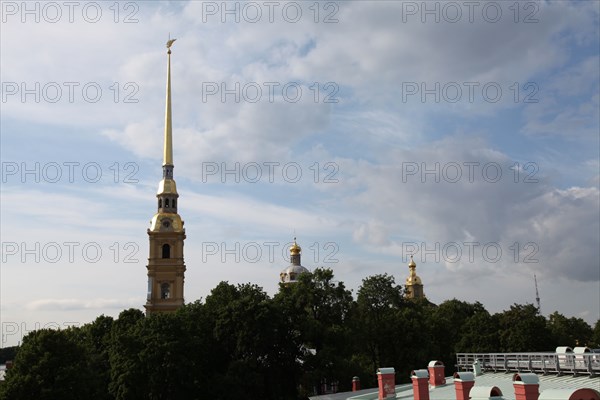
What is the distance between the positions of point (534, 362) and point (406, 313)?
1669 inches

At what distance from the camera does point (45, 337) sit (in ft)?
166

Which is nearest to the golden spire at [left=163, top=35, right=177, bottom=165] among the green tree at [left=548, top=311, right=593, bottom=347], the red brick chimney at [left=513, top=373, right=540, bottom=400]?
the green tree at [left=548, top=311, right=593, bottom=347]

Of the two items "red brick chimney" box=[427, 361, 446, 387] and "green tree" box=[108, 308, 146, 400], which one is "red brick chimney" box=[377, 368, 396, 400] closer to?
"red brick chimney" box=[427, 361, 446, 387]

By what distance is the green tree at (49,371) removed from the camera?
47406 mm

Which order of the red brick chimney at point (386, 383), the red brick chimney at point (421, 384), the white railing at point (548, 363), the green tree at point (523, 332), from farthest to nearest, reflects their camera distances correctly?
the green tree at point (523, 332)
the red brick chimney at point (386, 383)
the white railing at point (548, 363)
the red brick chimney at point (421, 384)

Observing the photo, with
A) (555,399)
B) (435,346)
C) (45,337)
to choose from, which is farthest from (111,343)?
(555,399)

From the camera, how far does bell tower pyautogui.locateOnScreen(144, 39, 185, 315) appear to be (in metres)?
97.6

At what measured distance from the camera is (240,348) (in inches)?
2227

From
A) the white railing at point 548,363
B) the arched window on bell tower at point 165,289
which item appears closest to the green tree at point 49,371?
the white railing at point 548,363

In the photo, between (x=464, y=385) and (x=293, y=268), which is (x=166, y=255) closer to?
(x=293, y=268)

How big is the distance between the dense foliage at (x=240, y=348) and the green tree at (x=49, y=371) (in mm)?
80

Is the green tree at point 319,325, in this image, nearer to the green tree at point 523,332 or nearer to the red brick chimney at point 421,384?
the green tree at point 523,332

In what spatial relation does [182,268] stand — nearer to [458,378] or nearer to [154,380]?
[154,380]

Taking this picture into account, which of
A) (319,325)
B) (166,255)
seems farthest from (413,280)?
(319,325)
